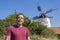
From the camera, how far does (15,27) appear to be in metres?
6.02

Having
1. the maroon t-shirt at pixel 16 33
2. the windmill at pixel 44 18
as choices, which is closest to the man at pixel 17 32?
the maroon t-shirt at pixel 16 33

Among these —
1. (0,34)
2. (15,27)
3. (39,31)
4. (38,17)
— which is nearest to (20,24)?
(15,27)

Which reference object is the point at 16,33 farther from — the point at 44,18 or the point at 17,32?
the point at 44,18

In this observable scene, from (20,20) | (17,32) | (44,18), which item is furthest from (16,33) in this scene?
(44,18)

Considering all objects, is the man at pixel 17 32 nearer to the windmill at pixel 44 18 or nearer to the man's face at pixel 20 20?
the man's face at pixel 20 20

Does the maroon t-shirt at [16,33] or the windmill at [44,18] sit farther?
the windmill at [44,18]

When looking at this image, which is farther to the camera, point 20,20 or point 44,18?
point 44,18

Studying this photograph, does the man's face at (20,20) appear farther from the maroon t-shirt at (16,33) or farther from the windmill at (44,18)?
the windmill at (44,18)

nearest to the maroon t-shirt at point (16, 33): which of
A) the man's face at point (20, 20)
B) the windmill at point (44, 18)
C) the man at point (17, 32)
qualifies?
the man at point (17, 32)

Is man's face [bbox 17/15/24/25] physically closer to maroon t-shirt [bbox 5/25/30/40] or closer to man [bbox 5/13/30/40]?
man [bbox 5/13/30/40]

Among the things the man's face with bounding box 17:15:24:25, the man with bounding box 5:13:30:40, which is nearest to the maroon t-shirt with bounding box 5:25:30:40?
the man with bounding box 5:13:30:40

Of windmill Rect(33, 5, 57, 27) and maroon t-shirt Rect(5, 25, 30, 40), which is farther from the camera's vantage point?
windmill Rect(33, 5, 57, 27)

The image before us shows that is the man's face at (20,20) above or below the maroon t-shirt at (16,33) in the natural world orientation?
above

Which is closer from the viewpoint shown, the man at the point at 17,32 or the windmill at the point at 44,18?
the man at the point at 17,32
